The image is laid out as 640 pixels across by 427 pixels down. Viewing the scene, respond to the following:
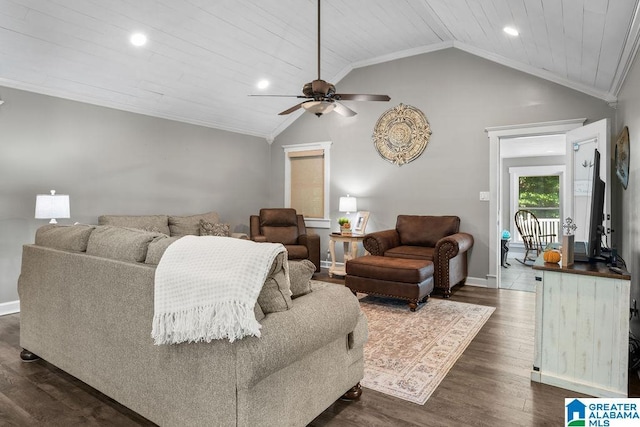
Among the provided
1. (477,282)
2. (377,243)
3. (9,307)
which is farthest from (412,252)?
(9,307)

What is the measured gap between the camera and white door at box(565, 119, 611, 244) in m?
3.56

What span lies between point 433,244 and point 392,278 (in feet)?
4.32

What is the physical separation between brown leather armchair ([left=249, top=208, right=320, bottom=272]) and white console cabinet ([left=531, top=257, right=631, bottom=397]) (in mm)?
3684

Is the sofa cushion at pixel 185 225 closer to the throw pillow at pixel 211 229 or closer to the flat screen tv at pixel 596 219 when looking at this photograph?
the throw pillow at pixel 211 229

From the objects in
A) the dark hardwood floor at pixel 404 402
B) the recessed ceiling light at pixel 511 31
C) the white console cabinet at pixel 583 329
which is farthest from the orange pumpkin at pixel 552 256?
the recessed ceiling light at pixel 511 31

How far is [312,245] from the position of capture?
5.88 meters

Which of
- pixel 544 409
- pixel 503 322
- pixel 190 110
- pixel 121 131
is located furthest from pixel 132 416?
pixel 190 110

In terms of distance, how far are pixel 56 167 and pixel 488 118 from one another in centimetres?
533

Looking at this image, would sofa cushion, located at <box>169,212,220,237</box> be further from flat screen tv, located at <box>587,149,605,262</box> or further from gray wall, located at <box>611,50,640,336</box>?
gray wall, located at <box>611,50,640,336</box>

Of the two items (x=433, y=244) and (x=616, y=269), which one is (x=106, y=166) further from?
(x=616, y=269)

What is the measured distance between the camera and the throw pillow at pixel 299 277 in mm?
1851

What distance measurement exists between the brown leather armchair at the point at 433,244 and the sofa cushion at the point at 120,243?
3.20 meters

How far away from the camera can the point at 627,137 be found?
3053 millimetres

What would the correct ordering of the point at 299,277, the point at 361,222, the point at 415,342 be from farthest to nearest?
the point at 361,222 < the point at 415,342 < the point at 299,277
